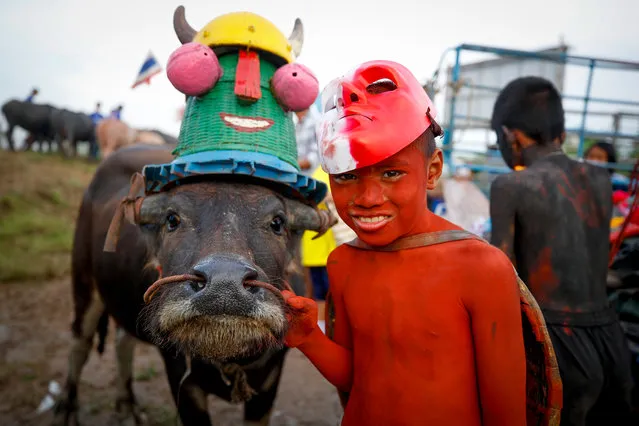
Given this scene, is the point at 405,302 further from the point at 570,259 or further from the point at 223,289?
the point at 570,259

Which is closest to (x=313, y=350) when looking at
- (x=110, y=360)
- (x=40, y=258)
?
(x=110, y=360)

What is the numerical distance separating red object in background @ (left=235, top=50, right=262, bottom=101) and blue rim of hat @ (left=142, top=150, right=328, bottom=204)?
29 cm

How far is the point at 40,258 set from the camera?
7.36 meters

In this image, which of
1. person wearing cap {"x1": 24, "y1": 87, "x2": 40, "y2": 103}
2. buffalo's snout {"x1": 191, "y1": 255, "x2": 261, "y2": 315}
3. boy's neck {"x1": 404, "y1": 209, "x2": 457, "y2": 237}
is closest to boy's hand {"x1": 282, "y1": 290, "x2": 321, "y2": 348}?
buffalo's snout {"x1": 191, "y1": 255, "x2": 261, "y2": 315}

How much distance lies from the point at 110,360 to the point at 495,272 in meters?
4.48

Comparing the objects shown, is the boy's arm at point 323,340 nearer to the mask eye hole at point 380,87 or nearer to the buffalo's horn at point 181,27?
the mask eye hole at point 380,87

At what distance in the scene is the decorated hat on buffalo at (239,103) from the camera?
2.00 m

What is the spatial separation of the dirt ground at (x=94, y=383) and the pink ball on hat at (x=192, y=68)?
9.09 feet

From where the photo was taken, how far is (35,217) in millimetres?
9078

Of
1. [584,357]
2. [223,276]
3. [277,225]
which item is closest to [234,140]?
[277,225]

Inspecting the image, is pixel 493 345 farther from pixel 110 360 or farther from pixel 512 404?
pixel 110 360

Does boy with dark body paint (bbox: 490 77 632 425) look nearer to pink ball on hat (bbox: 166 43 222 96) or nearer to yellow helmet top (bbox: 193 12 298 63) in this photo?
yellow helmet top (bbox: 193 12 298 63)

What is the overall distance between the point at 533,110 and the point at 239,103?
1548mm

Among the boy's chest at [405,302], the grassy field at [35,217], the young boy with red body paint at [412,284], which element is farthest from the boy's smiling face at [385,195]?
the grassy field at [35,217]
